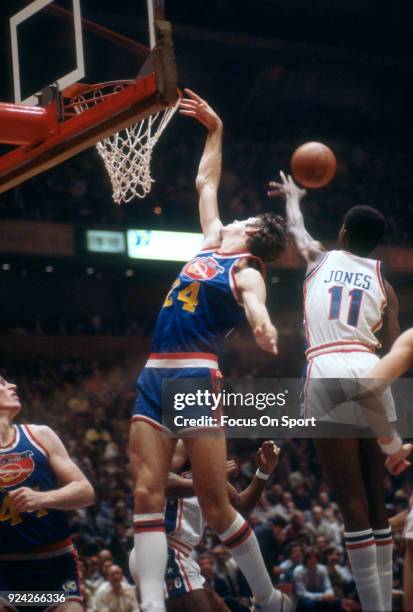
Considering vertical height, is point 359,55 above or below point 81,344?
above

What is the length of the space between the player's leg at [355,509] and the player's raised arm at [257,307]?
27.5 inches

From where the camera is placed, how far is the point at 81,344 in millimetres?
19469

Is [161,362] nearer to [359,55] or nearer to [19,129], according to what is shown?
[19,129]

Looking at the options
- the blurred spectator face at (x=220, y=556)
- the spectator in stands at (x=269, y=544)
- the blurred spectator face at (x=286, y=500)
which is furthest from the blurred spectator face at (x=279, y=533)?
the blurred spectator face at (x=286, y=500)

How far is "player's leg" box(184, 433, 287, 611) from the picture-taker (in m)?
4.96

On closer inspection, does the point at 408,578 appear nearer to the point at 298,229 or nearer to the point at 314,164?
the point at 298,229

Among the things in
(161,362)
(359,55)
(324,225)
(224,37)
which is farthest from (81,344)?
(161,362)

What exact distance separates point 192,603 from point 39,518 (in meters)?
1.06

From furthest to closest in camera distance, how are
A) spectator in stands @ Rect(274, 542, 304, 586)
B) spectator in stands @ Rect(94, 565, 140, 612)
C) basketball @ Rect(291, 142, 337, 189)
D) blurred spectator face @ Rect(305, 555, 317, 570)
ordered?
blurred spectator face @ Rect(305, 555, 317, 570) < spectator in stands @ Rect(274, 542, 304, 586) < spectator in stands @ Rect(94, 565, 140, 612) < basketball @ Rect(291, 142, 337, 189)

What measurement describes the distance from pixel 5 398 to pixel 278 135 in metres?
15.8

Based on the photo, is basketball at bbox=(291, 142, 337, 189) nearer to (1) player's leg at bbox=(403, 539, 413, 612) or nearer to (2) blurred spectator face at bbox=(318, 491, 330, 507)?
(1) player's leg at bbox=(403, 539, 413, 612)

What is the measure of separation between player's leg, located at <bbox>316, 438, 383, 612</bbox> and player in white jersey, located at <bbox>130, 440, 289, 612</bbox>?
2.26 ft

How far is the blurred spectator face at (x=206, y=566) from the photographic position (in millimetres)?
9570

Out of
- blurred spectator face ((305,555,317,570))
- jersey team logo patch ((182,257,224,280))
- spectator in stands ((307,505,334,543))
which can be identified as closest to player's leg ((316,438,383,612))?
jersey team logo patch ((182,257,224,280))
